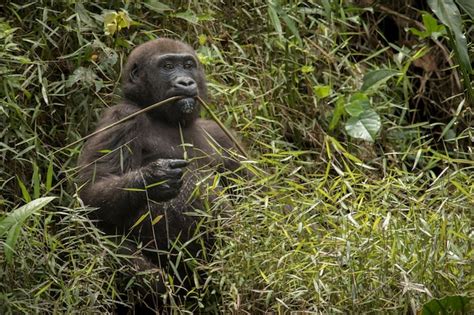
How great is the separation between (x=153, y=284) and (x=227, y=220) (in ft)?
1.80

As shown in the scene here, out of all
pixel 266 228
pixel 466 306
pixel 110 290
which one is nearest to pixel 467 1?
pixel 466 306

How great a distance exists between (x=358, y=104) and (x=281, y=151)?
3.56 feet

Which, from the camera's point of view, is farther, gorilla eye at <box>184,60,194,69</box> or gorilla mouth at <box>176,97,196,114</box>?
gorilla eye at <box>184,60,194,69</box>

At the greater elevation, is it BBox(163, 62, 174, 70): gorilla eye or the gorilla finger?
the gorilla finger

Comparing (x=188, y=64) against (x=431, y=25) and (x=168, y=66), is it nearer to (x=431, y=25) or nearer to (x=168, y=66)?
(x=168, y=66)

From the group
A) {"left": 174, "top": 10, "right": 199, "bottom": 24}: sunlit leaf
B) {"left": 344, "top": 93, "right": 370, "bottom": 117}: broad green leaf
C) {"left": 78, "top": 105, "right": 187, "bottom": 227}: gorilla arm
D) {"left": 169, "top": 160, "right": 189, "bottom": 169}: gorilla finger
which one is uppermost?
{"left": 169, "top": 160, "right": 189, "bottom": 169}: gorilla finger

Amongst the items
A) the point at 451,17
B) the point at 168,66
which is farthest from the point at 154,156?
the point at 451,17

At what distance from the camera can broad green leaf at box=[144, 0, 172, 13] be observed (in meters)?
6.54

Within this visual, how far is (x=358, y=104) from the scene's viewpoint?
6.52m

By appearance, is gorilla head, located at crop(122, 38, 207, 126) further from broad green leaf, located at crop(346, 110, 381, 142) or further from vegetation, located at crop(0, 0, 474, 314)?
broad green leaf, located at crop(346, 110, 381, 142)

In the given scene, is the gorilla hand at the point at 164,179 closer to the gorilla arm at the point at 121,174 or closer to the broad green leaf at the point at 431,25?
the gorilla arm at the point at 121,174

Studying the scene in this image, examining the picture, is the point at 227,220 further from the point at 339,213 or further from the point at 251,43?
the point at 251,43

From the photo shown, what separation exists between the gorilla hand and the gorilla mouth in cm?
55

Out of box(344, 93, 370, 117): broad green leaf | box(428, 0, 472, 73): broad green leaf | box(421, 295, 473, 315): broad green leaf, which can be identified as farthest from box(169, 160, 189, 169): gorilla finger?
box(428, 0, 472, 73): broad green leaf
